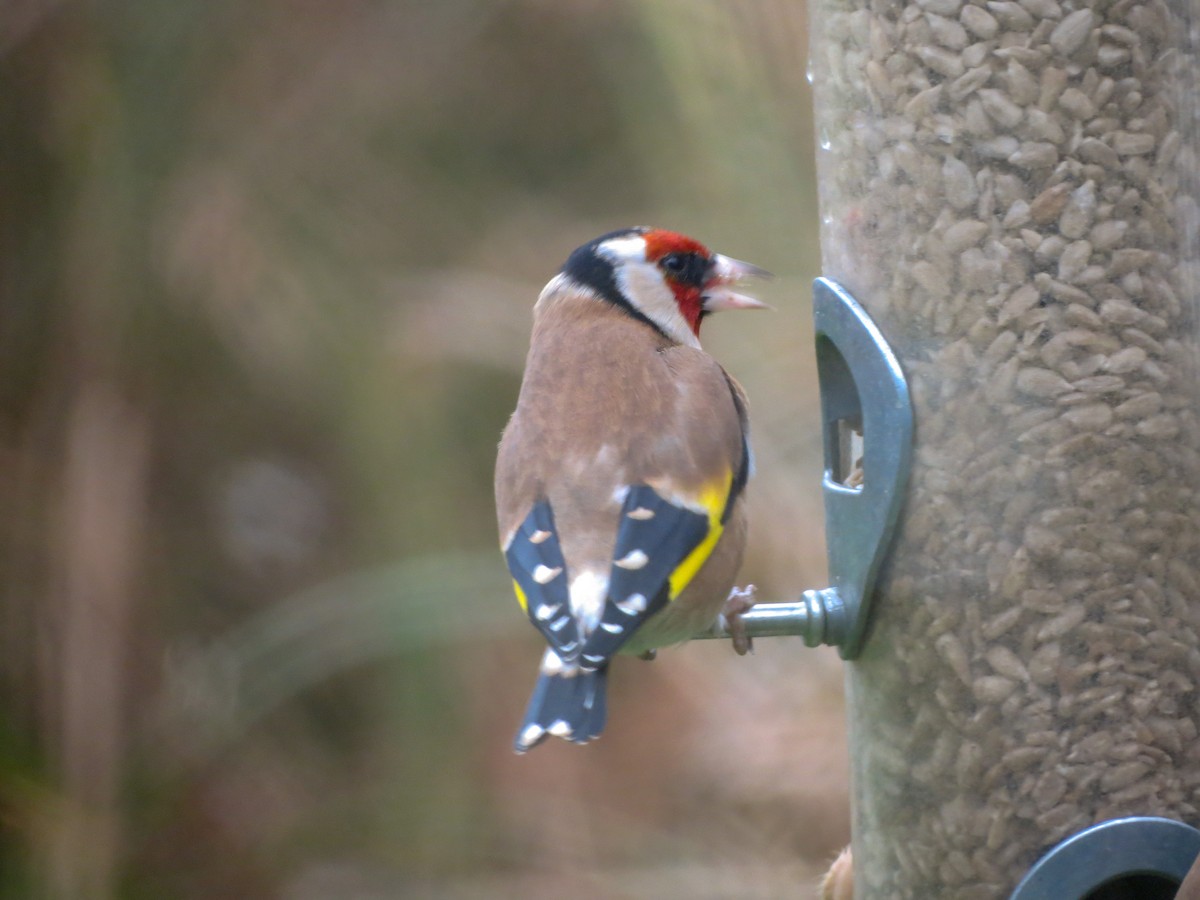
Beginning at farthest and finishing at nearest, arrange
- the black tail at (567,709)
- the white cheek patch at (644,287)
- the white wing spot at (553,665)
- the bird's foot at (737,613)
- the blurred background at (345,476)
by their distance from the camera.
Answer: the blurred background at (345,476) → the white cheek patch at (644,287) → the bird's foot at (737,613) → the white wing spot at (553,665) → the black tail at (567,709)

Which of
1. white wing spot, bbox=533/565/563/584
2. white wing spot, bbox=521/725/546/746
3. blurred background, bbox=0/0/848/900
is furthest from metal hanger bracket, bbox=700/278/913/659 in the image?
blurred background, bbox=0/0/848/900

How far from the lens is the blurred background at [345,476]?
4.00 metres

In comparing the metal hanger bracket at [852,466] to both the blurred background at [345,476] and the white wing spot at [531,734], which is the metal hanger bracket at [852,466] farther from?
the blurred background at [345,476]

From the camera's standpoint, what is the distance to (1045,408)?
2.07 m

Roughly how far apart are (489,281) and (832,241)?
93.6 inches

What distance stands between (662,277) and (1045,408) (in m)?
1.10

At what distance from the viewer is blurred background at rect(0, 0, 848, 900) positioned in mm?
3996

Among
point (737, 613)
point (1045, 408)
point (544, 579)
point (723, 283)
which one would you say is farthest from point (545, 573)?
point (723, 283)

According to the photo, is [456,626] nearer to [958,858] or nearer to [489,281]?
[489,281]

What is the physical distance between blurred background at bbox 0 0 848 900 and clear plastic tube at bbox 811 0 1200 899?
172cm

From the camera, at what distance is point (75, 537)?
4.08 m

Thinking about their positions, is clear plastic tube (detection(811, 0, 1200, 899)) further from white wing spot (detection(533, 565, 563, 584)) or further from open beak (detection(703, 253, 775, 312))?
open beak (detection(703, 253, 775, 312))

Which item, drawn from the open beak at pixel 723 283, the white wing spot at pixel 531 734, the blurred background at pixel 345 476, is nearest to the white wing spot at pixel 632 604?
the white wing spot at pixel 531 734

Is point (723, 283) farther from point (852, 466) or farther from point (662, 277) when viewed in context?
point (852, 466)
